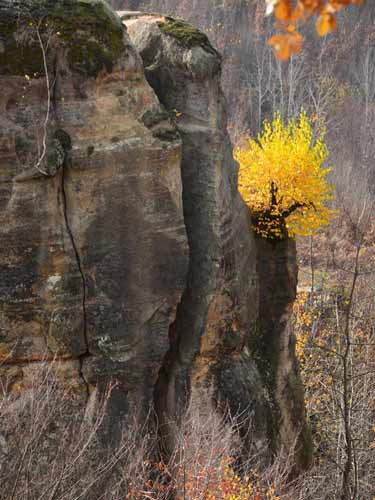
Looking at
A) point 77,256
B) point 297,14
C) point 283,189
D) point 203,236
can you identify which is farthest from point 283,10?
point 283,189

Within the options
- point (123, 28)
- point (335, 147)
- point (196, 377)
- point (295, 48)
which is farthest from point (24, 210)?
point (335, 147)

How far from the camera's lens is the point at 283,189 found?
12.1 meters

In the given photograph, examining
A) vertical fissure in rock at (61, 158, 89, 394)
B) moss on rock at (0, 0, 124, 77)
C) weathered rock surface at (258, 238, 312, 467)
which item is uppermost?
moss on rock at (0, 0, 124, 77)

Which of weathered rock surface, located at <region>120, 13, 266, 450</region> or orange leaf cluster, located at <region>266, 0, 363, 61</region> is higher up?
orange leaf cluster, located at <region>266, 0, 363, 61</region>

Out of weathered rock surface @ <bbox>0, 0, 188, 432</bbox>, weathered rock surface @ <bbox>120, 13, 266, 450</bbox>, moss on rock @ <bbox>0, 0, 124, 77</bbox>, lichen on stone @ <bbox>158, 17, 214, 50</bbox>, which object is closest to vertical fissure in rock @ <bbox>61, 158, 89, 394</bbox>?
weathered rock surface @ <bbox>0, 0, 188, 432</bbox>

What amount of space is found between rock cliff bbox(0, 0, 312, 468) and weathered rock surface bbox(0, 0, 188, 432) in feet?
0.06

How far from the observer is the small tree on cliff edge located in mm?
12117

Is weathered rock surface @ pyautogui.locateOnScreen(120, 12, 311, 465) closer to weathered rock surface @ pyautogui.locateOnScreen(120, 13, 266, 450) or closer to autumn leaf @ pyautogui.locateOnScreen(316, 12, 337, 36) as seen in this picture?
weathered rock surface @ pyautogui.locateOnScreen(120, 13, 266, 450)

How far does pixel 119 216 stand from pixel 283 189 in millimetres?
3902

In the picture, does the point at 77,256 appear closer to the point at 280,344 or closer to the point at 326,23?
the point at 280,344

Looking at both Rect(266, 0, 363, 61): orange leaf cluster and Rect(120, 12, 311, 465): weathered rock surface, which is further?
Rect(120, 12, 311, 465): weathered rock surface

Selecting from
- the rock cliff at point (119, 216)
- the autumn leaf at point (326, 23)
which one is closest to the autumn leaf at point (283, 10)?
the autumn leaf at point (326, 23)

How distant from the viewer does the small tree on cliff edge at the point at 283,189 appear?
12117mm

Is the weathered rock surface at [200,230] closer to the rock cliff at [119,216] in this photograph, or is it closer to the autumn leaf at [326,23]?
the rock cliff at [119,216]
